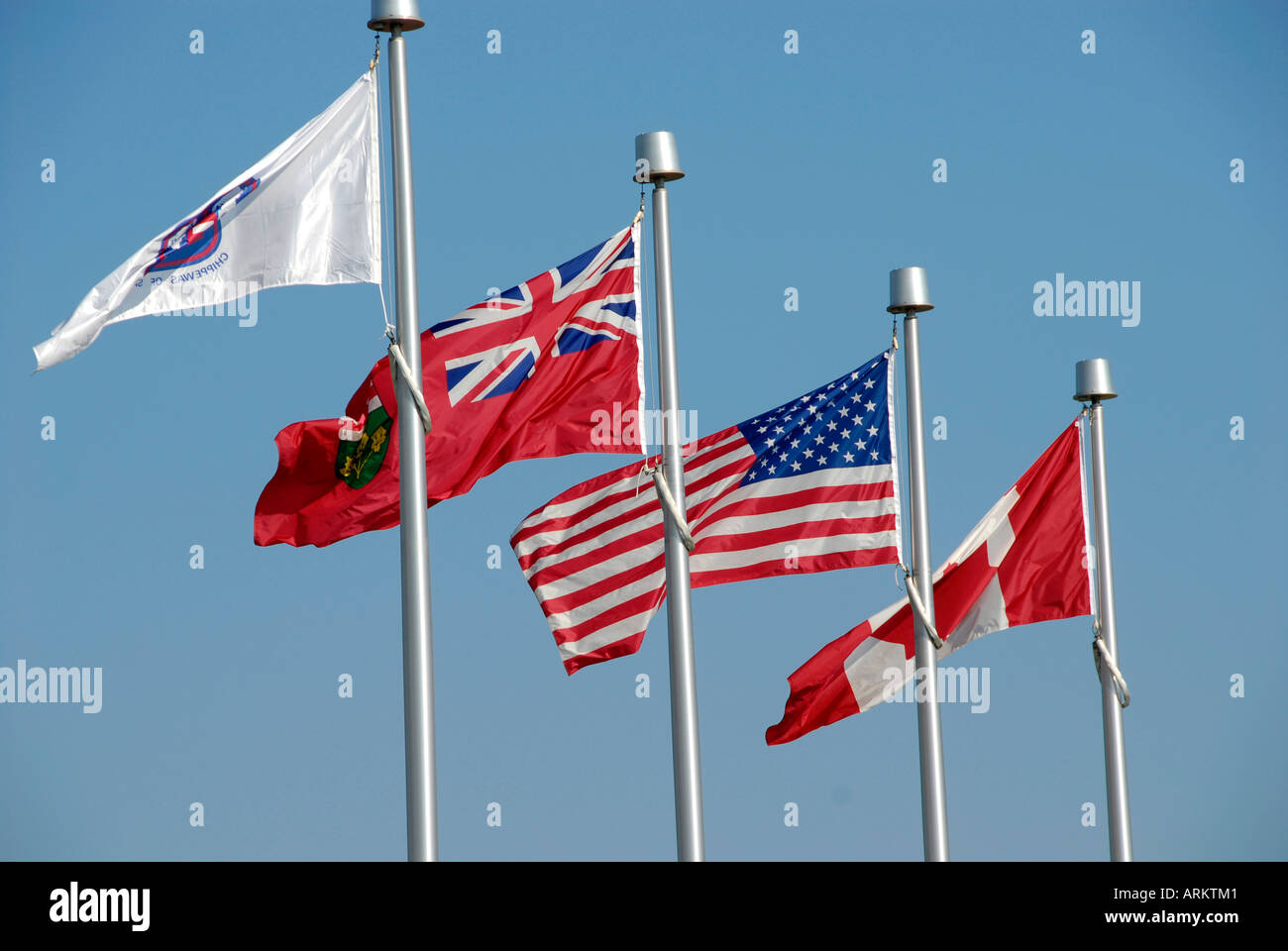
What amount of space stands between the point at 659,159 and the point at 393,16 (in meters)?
3.77

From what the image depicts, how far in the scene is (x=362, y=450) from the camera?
17781 mm

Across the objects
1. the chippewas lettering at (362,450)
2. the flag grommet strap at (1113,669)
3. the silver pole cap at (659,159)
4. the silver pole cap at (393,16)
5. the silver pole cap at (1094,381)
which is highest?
the silver pole cap at (393,16)

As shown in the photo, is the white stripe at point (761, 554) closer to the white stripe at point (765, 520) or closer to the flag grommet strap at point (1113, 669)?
the white stripe at point (765, 520)

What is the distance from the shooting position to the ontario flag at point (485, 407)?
696 inches

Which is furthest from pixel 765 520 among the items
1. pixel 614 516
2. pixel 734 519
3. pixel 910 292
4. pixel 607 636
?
pixel 910 292

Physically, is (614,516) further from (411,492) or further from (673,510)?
(411,492)

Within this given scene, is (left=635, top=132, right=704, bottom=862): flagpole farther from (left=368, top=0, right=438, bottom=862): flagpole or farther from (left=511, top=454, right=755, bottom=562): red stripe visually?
(left=368, top=0, right=438, bottom=862): flagpole

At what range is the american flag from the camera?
20.0 metres

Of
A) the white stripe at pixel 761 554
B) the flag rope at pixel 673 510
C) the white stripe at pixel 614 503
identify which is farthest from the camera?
the white stripe at pixel 761 554

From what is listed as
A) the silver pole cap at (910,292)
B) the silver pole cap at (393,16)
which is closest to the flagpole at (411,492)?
the silver pole cap at (393,16)

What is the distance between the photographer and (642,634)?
19.9 m

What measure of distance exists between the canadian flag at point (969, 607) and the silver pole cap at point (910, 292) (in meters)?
2.96

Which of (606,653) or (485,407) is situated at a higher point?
(485,407)
